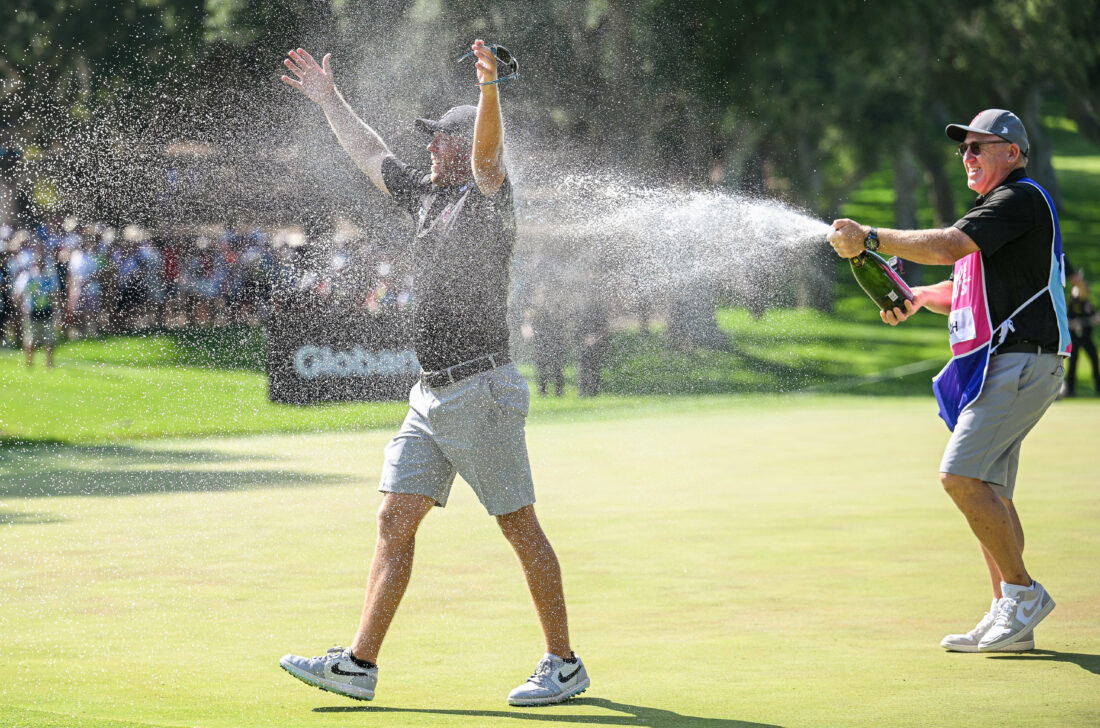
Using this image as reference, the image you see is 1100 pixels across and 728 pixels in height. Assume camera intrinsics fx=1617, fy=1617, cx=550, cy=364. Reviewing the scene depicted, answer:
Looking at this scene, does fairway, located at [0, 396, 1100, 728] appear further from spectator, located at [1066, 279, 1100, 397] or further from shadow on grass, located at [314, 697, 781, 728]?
spectator, located at [1066, 279, 1100, 397]

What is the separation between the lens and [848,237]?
6.24 meters

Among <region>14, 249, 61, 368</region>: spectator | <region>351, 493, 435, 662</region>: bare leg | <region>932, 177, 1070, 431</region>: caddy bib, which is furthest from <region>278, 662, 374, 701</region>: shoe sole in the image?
<region>14, 249, 61, 368</region>: spectator

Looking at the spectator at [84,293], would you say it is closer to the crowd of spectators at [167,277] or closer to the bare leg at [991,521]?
the crowd of spectators at [167,277]

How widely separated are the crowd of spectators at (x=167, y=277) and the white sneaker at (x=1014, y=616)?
1560cm

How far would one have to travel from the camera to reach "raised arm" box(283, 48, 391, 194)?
251 inches

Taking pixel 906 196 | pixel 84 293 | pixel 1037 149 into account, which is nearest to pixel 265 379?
pixel 84 293

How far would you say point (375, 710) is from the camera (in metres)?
5.64

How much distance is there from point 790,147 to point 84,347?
709 inches

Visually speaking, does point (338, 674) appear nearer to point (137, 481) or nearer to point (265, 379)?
point (137, 481)

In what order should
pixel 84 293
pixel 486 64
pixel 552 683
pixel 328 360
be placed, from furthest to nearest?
pixel 84 293 < pixel 328 360 < pixel 552 683 < pixel 486 64

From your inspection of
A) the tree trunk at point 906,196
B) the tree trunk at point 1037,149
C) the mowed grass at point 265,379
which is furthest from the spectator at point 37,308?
the tree trunk at point 1037,149

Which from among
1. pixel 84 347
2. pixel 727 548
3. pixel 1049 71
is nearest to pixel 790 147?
pixel 1049 71

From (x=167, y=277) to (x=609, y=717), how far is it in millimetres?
25816

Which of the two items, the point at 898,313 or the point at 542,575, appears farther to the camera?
the point at 898,313
